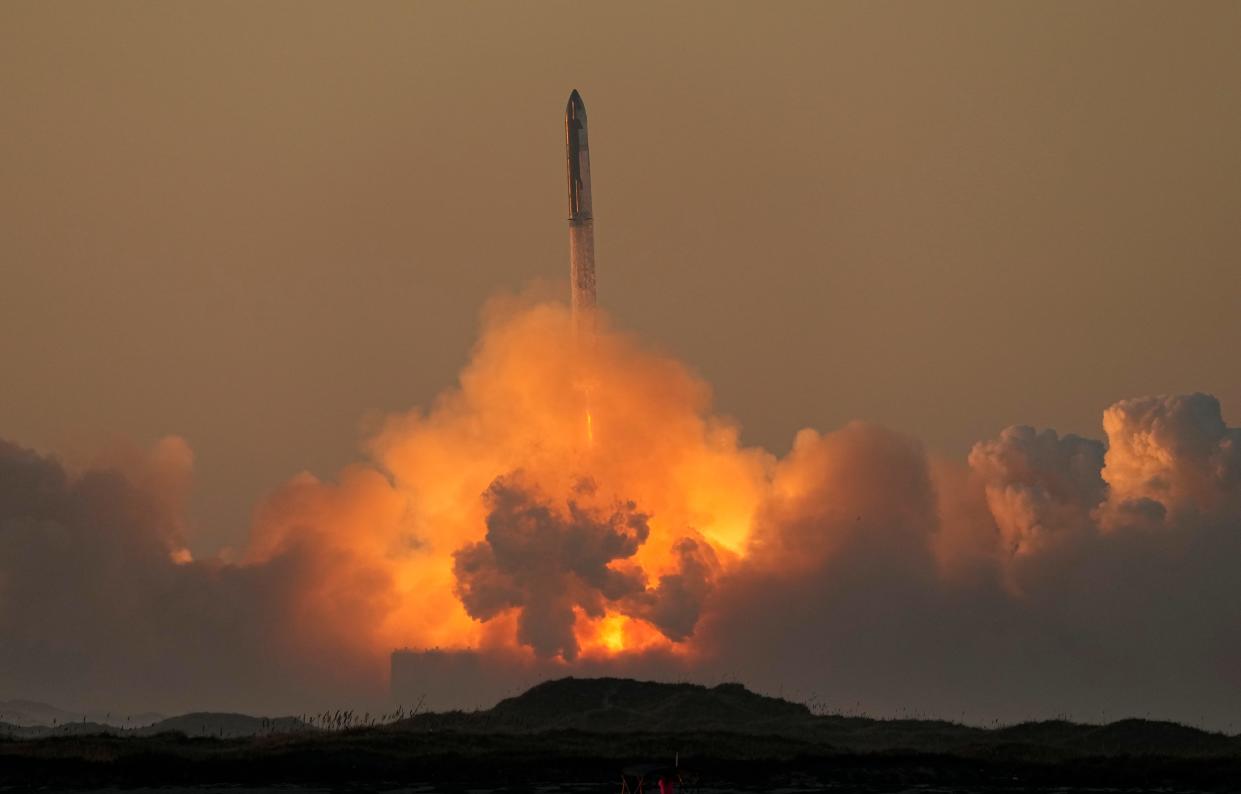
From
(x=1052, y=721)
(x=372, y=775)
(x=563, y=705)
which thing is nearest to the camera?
(x=372, y=775)

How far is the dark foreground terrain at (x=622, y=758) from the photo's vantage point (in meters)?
132

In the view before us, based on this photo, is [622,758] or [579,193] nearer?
[622,758]

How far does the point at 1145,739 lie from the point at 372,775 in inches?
2663

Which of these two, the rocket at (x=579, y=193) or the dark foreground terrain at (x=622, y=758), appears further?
the rocket at (x=579, y=193)

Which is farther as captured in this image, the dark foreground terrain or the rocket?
the rocket

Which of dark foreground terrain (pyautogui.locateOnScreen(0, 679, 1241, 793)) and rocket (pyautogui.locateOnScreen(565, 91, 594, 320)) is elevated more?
rocket (pyautogui.locateOnScreen(565, 91, 594, 320))

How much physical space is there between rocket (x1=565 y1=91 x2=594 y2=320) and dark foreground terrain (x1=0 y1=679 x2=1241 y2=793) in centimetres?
4251

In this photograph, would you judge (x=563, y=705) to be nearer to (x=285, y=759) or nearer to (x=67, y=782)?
(x=285, y=759)

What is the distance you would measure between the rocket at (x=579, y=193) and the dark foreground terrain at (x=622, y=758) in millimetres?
42507

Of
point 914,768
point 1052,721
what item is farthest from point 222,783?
point 1052,721

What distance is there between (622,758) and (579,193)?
59.8 metres

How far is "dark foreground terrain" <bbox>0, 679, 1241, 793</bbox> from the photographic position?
434 feet

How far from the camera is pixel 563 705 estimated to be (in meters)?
196

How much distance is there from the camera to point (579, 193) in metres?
184
